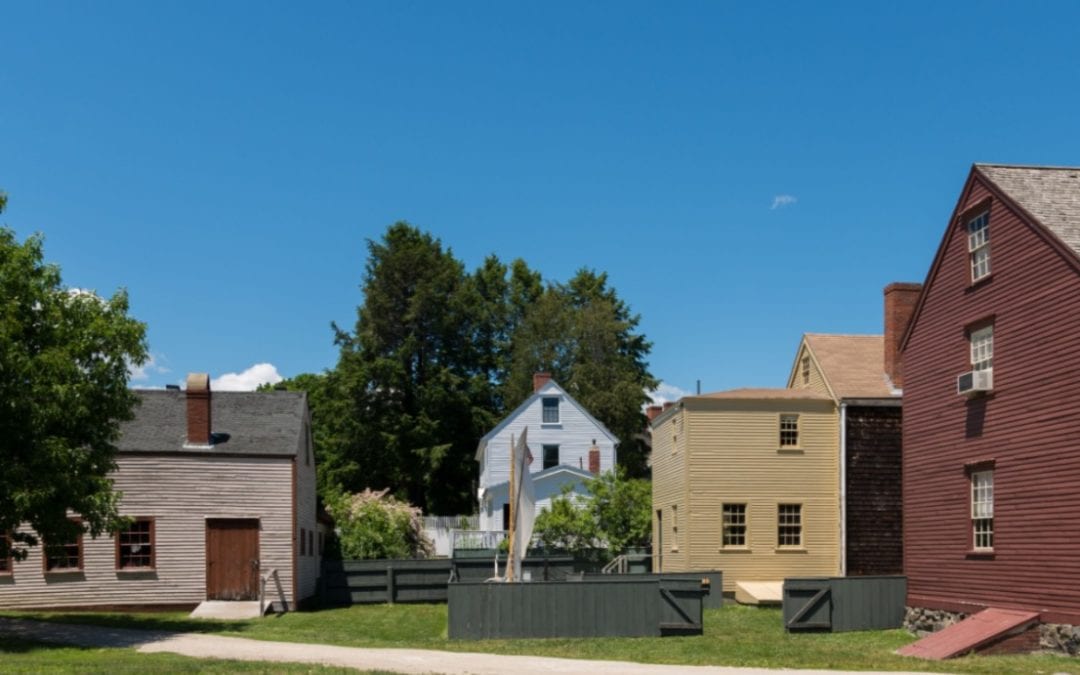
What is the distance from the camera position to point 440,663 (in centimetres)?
2017

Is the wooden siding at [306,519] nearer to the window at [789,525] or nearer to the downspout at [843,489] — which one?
the window at [789,525]

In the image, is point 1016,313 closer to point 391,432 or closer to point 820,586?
point 820,586

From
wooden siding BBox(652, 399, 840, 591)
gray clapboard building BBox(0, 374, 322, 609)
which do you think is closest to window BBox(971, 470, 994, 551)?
wooden siding BBox(652, 399, 840, 591)

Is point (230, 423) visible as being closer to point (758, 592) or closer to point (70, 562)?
point (70, 562)

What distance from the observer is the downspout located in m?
35.8

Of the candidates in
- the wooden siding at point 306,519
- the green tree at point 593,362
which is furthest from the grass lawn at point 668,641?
the green tree at point 593,362

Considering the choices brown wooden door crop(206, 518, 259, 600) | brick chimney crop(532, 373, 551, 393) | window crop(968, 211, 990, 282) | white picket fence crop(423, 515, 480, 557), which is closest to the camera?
window crop(968, 211, 990, 282)

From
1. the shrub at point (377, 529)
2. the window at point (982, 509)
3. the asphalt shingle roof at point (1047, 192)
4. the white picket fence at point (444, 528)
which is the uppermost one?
the asphalt shingle roof at point (1047, 192)

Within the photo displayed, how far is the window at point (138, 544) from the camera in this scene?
111 ft

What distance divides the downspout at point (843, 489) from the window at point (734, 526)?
279 cm

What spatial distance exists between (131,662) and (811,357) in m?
24.0

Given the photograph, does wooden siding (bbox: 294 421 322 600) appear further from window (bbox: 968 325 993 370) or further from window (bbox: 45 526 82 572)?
→ window (bbox: 968 325 993 370)

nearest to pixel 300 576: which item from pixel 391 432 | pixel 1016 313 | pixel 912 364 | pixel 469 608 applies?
pixel 469 608

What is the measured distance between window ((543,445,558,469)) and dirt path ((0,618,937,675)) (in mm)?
36306
